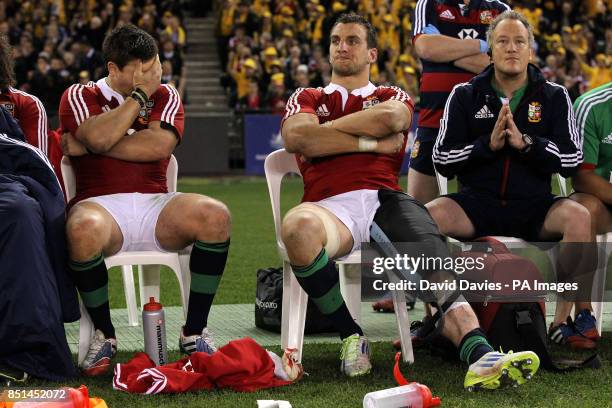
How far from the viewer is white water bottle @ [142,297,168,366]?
4738 millimetres

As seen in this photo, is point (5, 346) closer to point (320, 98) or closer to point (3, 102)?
point (3, 102)

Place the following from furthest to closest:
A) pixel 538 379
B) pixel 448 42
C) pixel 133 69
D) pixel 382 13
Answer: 1. pixel 382 13
2. pixel 448 42
3. pixel 133 69
4. pixel 538 379

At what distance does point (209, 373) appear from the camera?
443 centimetres

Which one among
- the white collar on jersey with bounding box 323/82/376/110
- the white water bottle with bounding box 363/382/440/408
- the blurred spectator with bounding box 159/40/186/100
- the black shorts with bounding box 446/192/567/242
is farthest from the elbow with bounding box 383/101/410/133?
the blurred spectator with bounding box 159/40/186/100

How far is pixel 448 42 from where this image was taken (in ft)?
20.2

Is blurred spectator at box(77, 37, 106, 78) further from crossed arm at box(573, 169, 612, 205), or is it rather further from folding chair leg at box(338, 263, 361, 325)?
crossed arm at box(573, 169, 612, 205)

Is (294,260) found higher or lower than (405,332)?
higher

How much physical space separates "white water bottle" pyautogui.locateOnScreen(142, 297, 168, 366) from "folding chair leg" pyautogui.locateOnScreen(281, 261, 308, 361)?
591mm

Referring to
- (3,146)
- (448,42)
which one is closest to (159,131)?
(3,146)

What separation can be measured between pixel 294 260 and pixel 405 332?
0.64m

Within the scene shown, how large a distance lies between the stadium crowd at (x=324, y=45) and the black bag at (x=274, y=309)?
11.5 metres

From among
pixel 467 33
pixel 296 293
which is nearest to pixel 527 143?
pixel 467 33

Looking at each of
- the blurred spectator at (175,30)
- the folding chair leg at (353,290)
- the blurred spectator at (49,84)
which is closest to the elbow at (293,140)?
the folding chair leg at (353,290)

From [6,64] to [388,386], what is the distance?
242cm
